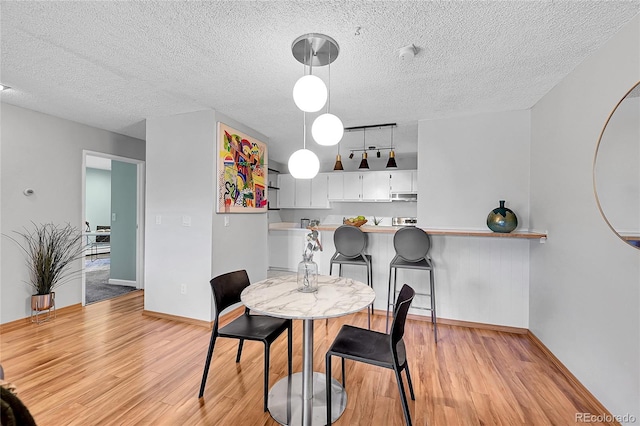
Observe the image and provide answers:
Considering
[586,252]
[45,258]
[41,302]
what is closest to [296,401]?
[586,252]

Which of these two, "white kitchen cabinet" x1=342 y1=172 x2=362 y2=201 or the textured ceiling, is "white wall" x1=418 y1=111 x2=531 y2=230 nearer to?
the textured ceiling

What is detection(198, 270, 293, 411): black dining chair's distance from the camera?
1828 mm

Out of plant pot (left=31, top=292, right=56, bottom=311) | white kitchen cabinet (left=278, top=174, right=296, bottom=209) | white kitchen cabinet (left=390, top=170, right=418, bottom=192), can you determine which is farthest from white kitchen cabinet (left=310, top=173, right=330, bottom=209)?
plant pot (left=31, top=292, right=56, bottom=311)

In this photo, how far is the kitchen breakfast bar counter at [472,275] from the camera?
3029 mm

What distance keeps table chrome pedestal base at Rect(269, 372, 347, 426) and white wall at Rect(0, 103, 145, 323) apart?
313 cm

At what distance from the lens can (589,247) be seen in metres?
1.95

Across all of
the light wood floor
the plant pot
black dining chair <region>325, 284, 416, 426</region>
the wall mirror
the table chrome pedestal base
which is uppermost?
the wall mirror

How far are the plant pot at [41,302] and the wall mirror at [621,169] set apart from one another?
16.5 feet

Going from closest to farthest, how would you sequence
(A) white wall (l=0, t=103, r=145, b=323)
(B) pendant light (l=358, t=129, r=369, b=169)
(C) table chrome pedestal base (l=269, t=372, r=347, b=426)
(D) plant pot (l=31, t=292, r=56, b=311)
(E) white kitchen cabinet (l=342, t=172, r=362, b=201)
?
(C) table chrome pedestal base (l=269, t=372, r=347, b=426) < (A) white wall (l=0, t=103, r=145, b=323) < (D) plant pot (l=31, t=292, r=56, b=311) < (B) pendant light (l=358, t=129, r=369, b=169) < (E) white kitchen cabinet (l=342, t=172, r=362, b=201)

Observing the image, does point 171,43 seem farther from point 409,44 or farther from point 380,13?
point 409,44

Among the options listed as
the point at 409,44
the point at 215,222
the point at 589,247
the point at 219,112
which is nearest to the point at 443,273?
the point at 589,247

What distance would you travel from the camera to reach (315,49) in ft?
6.18

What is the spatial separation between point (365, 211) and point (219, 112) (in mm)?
3789

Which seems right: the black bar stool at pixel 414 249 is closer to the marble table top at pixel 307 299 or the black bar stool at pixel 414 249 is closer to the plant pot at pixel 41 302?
the marble table top at pixel 307 299
